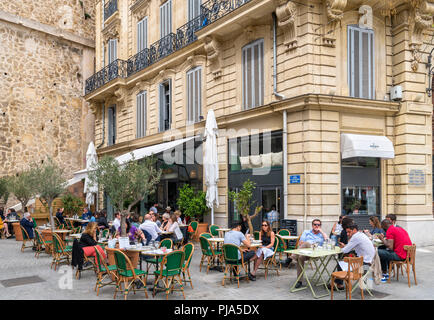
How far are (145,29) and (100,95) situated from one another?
471cm

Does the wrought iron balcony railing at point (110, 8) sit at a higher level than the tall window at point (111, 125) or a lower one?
higher

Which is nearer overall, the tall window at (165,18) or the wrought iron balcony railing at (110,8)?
the tall window at (165,18)

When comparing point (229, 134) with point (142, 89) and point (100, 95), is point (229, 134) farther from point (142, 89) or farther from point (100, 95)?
point (100, 95)

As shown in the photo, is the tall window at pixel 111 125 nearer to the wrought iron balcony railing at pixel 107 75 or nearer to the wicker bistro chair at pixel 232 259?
the wrought iron balcony railing at pixel 107 75

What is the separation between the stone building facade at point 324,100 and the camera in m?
11.5

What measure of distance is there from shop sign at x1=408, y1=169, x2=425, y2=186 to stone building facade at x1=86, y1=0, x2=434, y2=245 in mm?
34

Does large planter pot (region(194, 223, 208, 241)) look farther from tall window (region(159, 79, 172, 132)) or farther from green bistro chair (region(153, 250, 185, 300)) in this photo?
green bistro chair (region(153, 250, 185, 300))

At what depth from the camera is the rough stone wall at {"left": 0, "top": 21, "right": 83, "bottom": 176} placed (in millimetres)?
21531

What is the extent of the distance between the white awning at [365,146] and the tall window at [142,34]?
1124 cm

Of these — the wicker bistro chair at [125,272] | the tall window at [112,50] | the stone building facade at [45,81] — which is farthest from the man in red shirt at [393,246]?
the stone building facade at [45,81]

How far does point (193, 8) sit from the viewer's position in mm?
15930

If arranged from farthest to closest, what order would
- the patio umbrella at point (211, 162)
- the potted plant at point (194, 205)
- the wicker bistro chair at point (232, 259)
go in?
the potted plant at point (194, 205) → the patio umbrella at point (211, 162) → the wicker bistro chair at point (232, 259)

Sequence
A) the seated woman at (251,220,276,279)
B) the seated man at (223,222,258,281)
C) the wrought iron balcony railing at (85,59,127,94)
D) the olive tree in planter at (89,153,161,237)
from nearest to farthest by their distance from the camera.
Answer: the seated man at (223,222,258,281), the seated woman at (251,220,276,279), the olive tree in planter at (89,153,161,237), the wrought iron balcony railing at (85,59,127,94)

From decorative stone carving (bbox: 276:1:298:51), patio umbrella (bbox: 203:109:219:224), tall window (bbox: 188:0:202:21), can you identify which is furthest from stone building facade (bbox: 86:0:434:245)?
tall window (bbox: 188:0:202:21)
